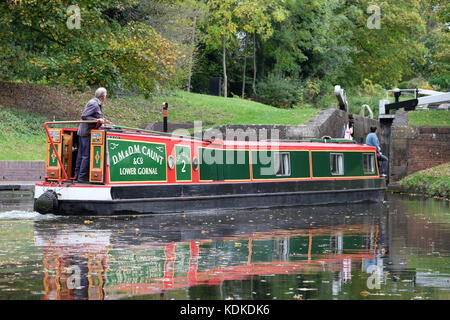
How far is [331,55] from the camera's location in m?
44.5

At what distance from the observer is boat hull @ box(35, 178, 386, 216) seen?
46.9ft

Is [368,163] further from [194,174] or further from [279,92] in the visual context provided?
[279,92]

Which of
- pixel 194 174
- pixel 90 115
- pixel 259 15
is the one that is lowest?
pixel 194 174

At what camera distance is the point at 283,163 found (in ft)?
60.2

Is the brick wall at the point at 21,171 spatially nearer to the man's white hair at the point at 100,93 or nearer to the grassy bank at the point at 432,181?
the man's white hair at the point at 100,93

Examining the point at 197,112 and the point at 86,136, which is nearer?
the point at 86,136

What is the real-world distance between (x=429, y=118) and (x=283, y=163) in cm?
1441

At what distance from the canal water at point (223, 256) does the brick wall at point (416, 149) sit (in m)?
12.1

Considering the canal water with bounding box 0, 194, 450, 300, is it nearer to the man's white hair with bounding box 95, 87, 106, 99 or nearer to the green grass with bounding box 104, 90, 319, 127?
the man's white hair with bounding box 95, 87, 106, 99

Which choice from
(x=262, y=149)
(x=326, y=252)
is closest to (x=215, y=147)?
(x=262, y=149)

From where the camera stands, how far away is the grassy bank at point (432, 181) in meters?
23.0

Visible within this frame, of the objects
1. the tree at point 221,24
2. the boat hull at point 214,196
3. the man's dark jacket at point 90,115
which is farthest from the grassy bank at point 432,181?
the tree at point 221,24

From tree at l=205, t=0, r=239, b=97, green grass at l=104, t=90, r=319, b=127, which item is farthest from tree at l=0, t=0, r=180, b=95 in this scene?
tree at l=205, t=0, r=239, b=97

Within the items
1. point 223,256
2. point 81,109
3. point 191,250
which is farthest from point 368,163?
point 81,109
